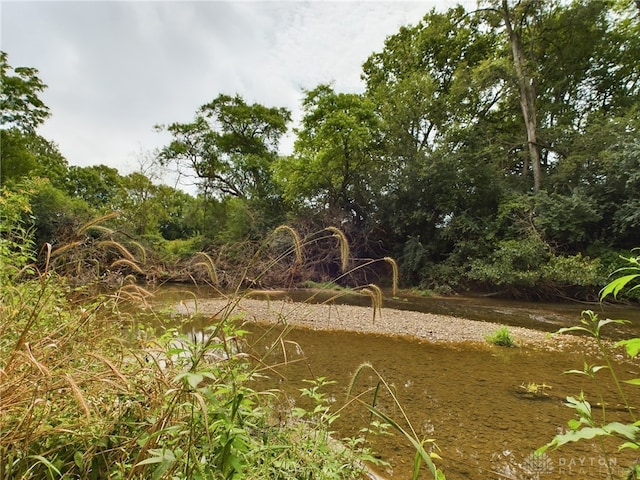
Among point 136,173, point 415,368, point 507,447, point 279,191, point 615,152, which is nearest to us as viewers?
point 507,447

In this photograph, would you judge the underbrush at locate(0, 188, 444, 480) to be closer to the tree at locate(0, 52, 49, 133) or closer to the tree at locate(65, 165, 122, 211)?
the tree at locate(0, 52, 49, 133)

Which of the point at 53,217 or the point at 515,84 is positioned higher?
the point at 515,84

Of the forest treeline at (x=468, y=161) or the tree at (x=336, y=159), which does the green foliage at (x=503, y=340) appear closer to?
the forest treeline at (x=468, y=161)

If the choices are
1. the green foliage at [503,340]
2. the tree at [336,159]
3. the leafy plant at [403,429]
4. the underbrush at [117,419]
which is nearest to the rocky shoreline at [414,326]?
the green foliage at [503,340]

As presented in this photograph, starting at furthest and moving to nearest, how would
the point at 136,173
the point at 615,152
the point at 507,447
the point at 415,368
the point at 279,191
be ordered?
the point at 136,173 < the point at 279,191 < the point at 615,152 < the point at 415,368 < the point at 507,447

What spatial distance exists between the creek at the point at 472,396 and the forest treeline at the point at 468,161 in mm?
6067

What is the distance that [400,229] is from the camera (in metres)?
15.8

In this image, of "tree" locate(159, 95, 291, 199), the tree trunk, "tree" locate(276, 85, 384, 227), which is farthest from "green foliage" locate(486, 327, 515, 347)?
"tree" locate(159, 95, 291, 199)

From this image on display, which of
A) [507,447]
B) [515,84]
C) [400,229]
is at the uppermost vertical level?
[515,84]

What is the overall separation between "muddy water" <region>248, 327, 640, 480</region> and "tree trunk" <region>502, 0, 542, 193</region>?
1104 centimetres

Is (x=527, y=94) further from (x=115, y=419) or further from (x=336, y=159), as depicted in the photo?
(x=115, y=419)

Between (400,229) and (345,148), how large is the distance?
4887 millimetres

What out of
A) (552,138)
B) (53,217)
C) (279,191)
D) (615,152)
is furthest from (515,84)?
(53,217)

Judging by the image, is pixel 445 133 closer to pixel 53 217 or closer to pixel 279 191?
pixel 279 191
